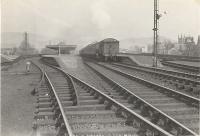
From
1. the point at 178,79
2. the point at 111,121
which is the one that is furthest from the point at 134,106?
the point at 178,79

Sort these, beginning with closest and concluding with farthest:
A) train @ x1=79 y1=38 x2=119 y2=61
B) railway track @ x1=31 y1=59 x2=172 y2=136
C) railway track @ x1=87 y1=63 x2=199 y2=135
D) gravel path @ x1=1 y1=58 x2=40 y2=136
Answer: railway track @ x1=31 y1=59 x2=172 y2=136, railway track @ x1=87 y1=63 x2=199 y2=135, gravel path @ x1=1 y1=58 x2=40 y2=136, train @ x1=79 y1=38 x2=119 y2=61

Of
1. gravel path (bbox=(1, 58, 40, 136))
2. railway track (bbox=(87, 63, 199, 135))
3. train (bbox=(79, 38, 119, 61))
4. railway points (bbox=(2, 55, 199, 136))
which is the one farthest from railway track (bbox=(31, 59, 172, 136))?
train (bbox=(79, 38, 119, 61))

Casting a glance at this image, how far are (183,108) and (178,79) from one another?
6740 mm

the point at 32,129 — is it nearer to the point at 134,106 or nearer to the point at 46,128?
the point at 46,128

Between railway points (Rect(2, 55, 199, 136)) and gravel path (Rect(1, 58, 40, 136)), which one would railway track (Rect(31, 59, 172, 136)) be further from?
gravel path (Rect(1, 58, 40, 136))

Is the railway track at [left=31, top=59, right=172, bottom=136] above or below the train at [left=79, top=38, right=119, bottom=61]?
below

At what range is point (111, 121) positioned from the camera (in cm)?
796

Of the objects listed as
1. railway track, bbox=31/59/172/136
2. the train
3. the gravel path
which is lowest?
the gravel path

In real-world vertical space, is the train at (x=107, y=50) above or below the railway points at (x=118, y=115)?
above

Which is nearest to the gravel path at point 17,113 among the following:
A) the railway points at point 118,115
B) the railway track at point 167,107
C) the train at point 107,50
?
the railway points at point 118,115

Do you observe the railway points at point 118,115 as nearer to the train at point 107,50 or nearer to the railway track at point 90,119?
the railway track at point 90,119

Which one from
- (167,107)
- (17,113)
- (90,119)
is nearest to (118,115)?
(90,119)

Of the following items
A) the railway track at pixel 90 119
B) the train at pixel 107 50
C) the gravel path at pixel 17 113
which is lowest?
the gravel path at pixel 17 113

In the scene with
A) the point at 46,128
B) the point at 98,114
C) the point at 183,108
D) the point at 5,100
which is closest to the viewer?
the point at 46,128
